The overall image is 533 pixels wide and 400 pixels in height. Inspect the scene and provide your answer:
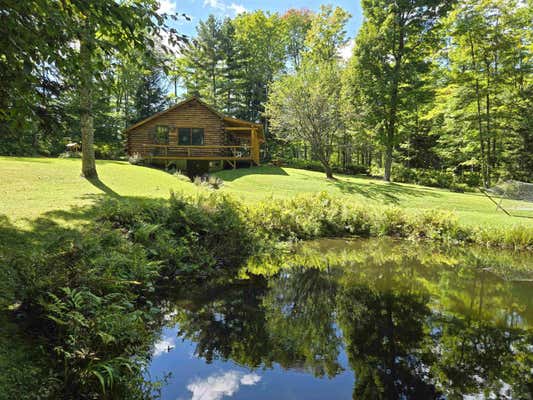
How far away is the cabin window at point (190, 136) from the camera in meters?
22.8

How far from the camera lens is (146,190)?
1205 cm

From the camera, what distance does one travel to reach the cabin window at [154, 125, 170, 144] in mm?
22828

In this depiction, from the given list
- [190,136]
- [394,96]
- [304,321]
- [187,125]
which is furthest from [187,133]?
[304,321]

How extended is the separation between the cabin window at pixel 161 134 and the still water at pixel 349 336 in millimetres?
17741

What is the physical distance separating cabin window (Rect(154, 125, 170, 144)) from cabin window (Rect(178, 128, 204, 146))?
39.2 inches

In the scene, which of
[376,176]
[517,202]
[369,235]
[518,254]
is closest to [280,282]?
[369,235]

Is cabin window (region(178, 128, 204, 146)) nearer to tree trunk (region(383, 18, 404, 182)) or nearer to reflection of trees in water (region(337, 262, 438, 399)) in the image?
tree trunk (region(383, 18, 404, 182))

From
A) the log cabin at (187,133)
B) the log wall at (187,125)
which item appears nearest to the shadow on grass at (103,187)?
the log cabin at (187,133)

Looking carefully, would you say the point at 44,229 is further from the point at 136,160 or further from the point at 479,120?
the point at 479,120

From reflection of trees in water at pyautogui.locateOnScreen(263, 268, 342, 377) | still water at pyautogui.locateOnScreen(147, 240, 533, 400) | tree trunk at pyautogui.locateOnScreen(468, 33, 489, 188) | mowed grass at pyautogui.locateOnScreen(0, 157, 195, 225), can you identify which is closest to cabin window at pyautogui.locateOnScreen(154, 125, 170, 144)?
mowed grass at pyautogui.locateOnScreen(0, 157, 195, 225)

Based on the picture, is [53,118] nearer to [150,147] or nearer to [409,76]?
[150,147]

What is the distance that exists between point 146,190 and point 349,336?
31.7 feet

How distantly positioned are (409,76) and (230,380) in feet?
74.7

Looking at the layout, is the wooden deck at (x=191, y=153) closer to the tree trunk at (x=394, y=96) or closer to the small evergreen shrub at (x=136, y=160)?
the small evergreen shrub at (x=136, y=160)
